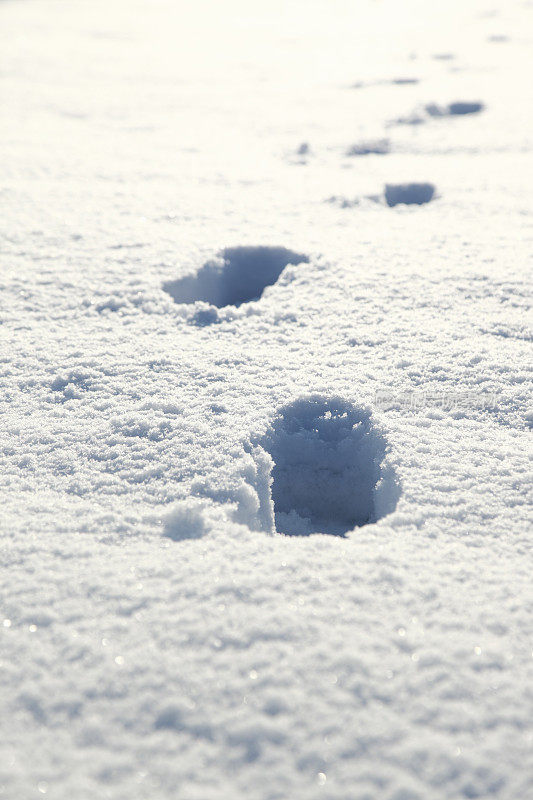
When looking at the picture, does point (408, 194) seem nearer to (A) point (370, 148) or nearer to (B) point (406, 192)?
(B) point (406, 192)

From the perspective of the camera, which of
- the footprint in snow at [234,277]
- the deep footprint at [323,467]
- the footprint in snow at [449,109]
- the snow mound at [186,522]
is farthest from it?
the footprint in snow at [449,109]

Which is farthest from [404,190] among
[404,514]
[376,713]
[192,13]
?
[192,13]

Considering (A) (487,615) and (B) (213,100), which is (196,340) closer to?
(A) (487,615)

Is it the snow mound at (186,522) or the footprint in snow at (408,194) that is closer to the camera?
the snow mound at (186,522)

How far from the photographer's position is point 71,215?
7.95ft

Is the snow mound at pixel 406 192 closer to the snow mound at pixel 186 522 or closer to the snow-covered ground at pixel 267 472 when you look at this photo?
the snow-covered ground at pixel 267 472

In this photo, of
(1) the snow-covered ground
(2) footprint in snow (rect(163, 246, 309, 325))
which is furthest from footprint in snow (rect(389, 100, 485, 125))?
(2) footprint in snow (rect(163, 246, 309, 325))

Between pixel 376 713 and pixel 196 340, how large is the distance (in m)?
1.08

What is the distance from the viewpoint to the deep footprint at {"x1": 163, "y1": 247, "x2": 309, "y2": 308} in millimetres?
1972

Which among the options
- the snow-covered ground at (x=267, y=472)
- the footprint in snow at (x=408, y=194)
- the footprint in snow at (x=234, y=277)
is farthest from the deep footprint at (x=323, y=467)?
the footprint in snow at (x=408, y=194)

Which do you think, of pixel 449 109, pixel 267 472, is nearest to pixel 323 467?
pixel 267 472

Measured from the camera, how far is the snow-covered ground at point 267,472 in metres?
0.79

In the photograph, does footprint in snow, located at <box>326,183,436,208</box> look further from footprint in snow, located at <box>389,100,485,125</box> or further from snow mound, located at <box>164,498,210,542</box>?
snow mound, located at <box>164,498,210,542</box>

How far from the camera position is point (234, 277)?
2066 mm
